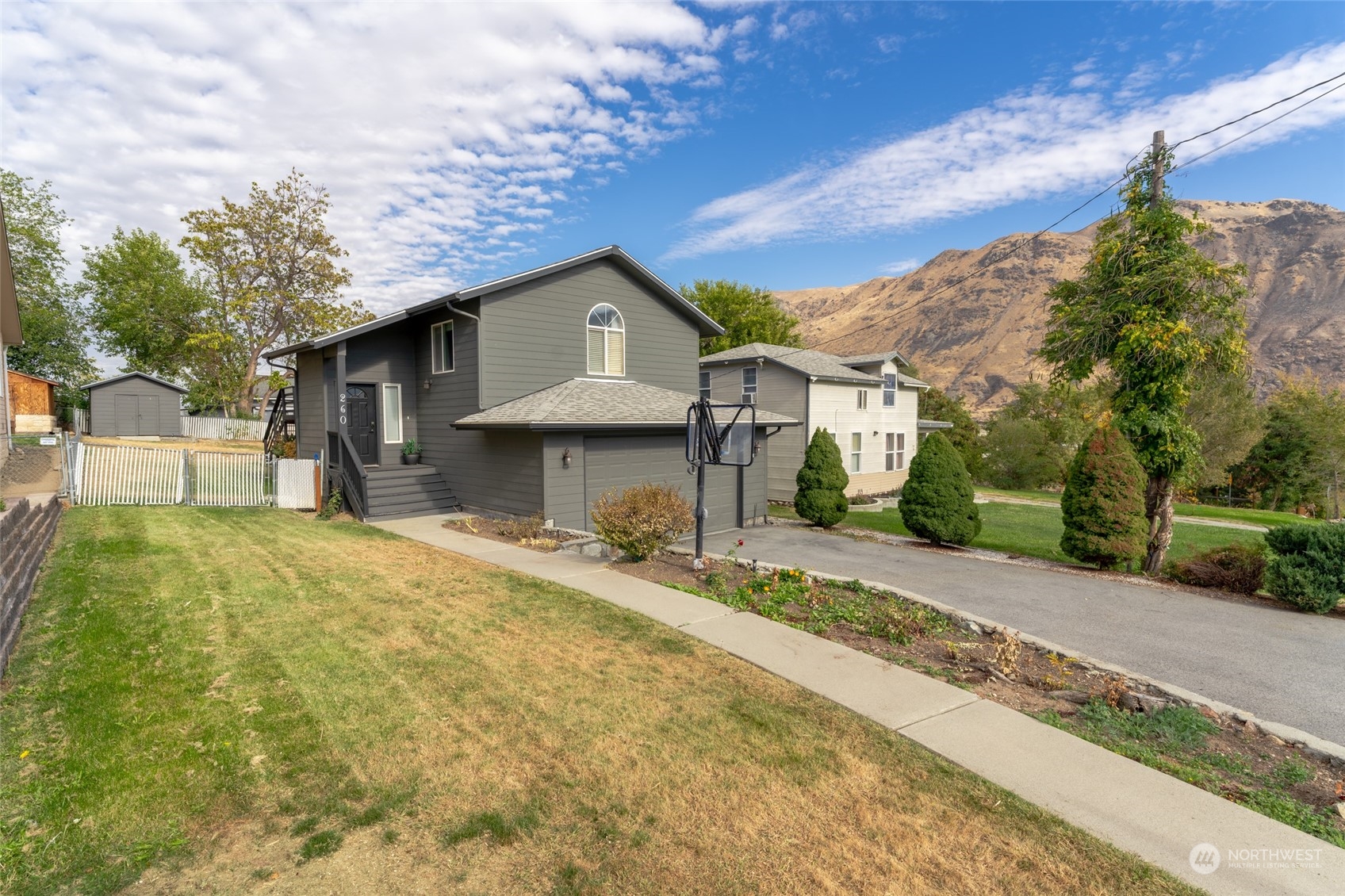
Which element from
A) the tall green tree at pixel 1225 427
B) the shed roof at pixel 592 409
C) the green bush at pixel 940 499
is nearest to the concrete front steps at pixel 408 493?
the shed roof at pixel 592 409

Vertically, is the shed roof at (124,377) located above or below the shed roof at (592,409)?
above

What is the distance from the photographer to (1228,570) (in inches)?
376

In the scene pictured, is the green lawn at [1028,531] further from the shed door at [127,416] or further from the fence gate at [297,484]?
the shed door at [127,416]

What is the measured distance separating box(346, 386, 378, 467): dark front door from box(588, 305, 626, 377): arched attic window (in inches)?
227

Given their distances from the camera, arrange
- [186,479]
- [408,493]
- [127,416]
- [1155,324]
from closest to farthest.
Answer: [1155,324] < [186,479] < [408,493] < [127,416]

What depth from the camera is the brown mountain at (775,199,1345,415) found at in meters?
67.6

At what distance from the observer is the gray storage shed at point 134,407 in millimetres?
30656

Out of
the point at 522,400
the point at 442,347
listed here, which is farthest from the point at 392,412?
the point at 522,400

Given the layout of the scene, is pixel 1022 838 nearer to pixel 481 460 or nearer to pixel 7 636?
pixel 7 636

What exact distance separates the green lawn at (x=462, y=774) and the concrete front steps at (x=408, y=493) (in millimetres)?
7676

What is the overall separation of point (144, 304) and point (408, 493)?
38.5 m

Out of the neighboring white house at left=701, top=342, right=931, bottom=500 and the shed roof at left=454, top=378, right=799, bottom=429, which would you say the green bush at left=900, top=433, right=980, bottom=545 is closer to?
the shed roof at left=454, top=378, right=799, bottom=429

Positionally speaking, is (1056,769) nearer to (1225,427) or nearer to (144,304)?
(1225,427)

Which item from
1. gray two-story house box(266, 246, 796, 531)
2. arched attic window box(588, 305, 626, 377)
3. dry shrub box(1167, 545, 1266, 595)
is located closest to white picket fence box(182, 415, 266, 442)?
gray two-story house box(266, 246, 796, 531)
